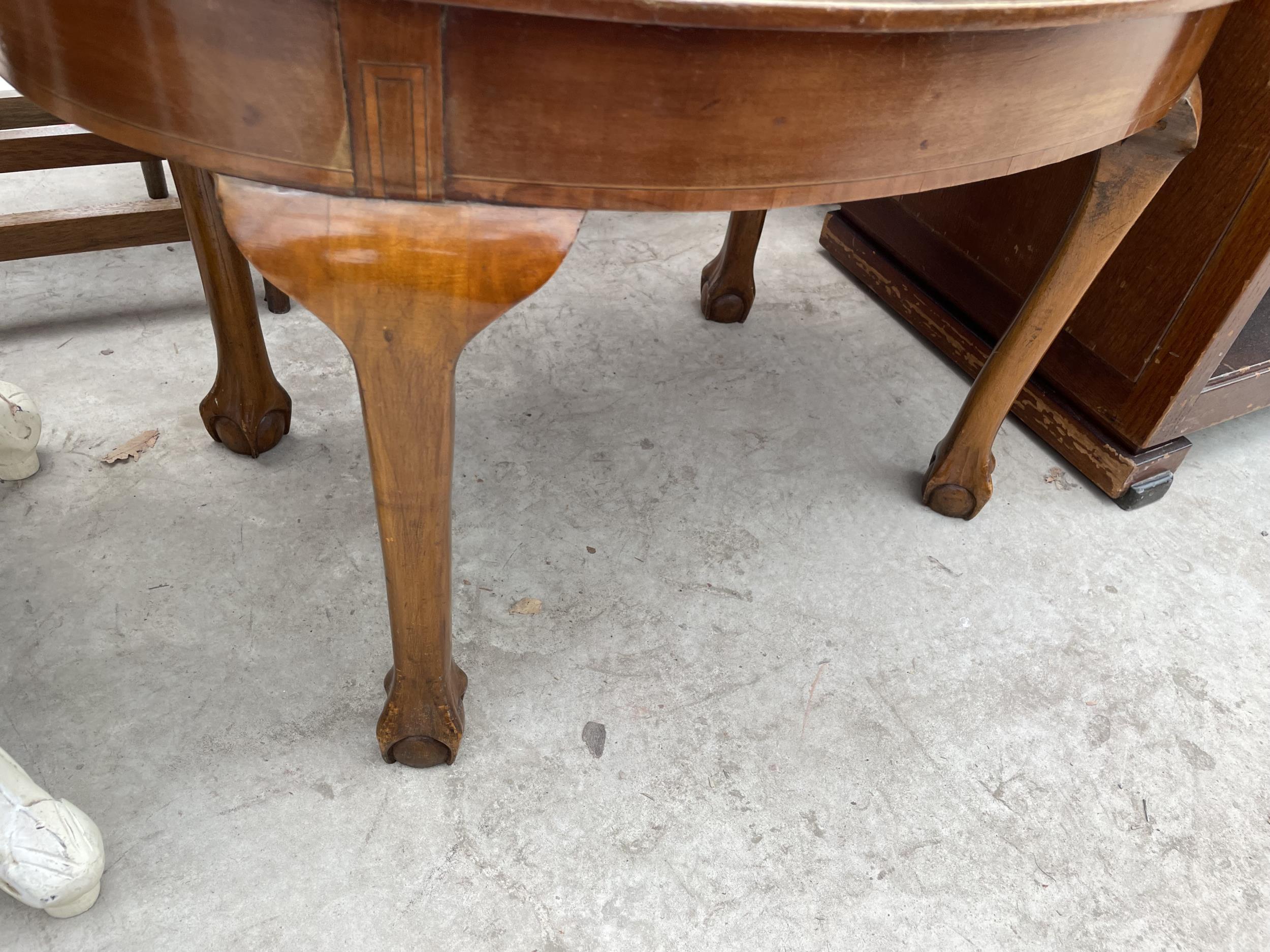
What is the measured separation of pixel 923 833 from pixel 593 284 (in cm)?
146

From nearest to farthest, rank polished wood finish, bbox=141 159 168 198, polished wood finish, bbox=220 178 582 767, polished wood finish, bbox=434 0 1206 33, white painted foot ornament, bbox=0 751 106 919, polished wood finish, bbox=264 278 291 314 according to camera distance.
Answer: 1. polished wood finish, bbox=434 0 1206 33
2. polished wood finish, bbox=220 178 582 767
3. white painted foot ornament, bbox=0 751 106 919
4. polished wood finish, bbox=264 278 291 314
5. polished wood finish, bbox=141 159 168 198

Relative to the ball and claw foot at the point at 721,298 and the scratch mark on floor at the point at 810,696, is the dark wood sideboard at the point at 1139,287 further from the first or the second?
the scratch mark on floor at the point at 810,696

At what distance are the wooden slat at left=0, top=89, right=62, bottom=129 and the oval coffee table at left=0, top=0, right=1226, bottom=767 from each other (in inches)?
42.2

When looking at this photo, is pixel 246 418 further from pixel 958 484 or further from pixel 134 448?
pixel 958 484

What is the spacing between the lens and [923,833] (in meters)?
1.18

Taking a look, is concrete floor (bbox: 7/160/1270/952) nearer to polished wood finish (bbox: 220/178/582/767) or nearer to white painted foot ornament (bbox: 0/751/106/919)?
white painted foot ornament (bbox: 0/751/106/919)

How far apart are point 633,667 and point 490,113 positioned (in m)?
0.86

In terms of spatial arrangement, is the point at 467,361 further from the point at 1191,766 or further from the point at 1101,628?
the point at 1191,766

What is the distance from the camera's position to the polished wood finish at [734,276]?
1.96 metres

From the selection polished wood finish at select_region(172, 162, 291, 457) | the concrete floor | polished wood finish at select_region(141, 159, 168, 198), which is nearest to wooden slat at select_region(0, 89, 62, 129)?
polished wood finish at select_region(141, 159, 168, 198)

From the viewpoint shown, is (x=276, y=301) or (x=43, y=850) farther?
(x=276, y=301)

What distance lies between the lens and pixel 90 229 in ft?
5.76

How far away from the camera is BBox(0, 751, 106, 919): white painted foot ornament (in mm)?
945

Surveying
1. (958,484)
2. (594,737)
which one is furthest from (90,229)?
(958,484)
